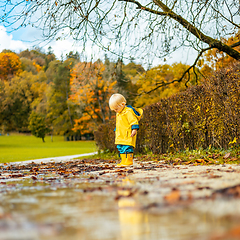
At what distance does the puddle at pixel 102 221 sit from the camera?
1532 mm

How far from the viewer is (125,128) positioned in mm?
6906

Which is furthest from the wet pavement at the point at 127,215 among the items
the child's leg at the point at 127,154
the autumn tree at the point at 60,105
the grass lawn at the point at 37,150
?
the autumn tree at the point at 60,105

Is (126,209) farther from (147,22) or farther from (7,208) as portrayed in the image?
(147,22)

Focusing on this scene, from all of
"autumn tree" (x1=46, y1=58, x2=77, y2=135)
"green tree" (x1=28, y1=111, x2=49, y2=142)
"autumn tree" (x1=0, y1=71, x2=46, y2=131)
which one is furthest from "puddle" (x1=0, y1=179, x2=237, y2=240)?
"autumn tree" (x1=0, y1=71, x2=46, y2=131)

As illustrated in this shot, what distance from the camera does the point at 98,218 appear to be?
6.20 feet

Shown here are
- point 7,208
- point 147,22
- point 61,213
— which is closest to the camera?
point 61,213

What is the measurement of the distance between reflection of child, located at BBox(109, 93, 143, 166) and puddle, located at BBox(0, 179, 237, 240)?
13.8 feet

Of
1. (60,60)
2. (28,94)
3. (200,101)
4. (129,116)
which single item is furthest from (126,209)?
(28,94)

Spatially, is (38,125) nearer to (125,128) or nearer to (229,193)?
(125,128)

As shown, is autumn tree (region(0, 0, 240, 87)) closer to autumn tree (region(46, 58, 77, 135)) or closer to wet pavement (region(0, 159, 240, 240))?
wet pavement (region(0, 159, 240, 240))

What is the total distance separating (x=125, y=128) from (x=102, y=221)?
5.12 m

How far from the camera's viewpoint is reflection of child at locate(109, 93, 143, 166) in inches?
267

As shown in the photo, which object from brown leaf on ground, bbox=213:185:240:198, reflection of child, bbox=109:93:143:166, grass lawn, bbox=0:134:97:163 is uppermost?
reflection of child, bbox=109:93:143:166

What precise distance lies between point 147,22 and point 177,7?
1.23 metres
